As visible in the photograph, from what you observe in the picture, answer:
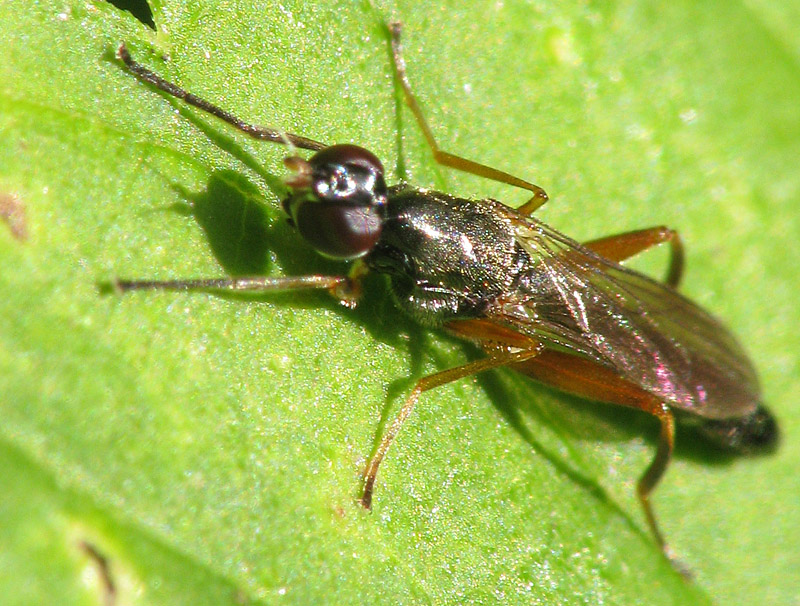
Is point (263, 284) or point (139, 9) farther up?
point (139, 9)

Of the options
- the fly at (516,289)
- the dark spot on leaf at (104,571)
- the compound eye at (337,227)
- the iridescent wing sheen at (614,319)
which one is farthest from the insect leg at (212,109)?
the dark spot on leaf at (104,571)

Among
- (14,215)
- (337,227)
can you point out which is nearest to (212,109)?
(337,227)

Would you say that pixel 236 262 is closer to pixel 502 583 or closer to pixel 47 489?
pixel 47 489

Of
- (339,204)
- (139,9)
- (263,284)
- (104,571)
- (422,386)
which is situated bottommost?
(104,571)

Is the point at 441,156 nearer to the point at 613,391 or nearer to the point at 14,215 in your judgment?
the point at 613,391

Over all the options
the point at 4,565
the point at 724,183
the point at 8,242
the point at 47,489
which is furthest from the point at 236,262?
the point at 724,183

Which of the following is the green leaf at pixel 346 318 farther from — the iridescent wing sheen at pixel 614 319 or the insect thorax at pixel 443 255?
the iridescent wing sheen at pixel 614 319

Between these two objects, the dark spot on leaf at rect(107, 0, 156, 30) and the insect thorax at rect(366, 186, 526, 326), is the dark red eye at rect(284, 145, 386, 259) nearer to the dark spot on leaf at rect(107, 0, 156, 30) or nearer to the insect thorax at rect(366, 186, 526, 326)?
the insect thorax at rect(366, 186, 526, 326)
